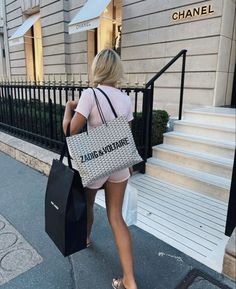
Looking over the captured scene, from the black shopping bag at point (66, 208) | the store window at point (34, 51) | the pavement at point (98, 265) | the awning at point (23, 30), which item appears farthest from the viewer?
the store window at point (34, 51)

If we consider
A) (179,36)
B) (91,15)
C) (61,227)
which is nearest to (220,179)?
(61,227)

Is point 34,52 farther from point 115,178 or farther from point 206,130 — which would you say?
point 115,178

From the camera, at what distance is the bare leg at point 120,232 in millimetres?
1796

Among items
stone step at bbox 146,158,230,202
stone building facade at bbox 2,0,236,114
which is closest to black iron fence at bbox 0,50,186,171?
stone step at bbox 146,158,230,202

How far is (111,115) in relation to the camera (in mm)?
1707

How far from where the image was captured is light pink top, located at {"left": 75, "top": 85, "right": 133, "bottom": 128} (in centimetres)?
164

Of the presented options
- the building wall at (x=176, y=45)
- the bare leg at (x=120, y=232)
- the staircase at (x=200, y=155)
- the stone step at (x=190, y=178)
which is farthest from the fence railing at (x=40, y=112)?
the bare leg at (x=120, y=232)

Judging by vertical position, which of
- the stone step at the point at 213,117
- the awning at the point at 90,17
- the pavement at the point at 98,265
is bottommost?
the pavement at the point at 98,265

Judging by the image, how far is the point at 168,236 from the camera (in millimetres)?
2480

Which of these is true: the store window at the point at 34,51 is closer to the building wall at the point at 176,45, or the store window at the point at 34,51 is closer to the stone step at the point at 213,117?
the building wall at the point at 176,45

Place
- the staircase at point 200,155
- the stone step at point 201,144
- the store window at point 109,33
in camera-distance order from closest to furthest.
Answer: the staircase at point 200,155 → the stone step at point 201,144 → the store window at point 109,33

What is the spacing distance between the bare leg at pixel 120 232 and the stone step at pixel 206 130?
2.53 m

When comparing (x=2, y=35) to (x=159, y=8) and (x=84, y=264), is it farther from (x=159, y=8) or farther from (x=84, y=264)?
(x=84, y=264)

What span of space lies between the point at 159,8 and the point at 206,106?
106 inches
